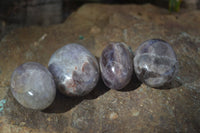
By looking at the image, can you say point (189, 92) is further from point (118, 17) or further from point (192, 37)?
point (118, 17)

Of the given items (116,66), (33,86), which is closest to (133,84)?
(116,66)

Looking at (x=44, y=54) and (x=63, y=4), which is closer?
(x=44, y=54)

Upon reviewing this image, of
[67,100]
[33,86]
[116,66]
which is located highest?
[116,66]

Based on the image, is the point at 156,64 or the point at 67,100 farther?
the point at 67,100

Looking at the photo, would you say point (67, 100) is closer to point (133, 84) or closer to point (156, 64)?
point (133, 84)

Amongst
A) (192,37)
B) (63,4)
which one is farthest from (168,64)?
(63,4)

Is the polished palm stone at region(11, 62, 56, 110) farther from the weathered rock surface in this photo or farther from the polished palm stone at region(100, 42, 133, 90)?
the polished palm stone at region(100, 42, 133, 90)
